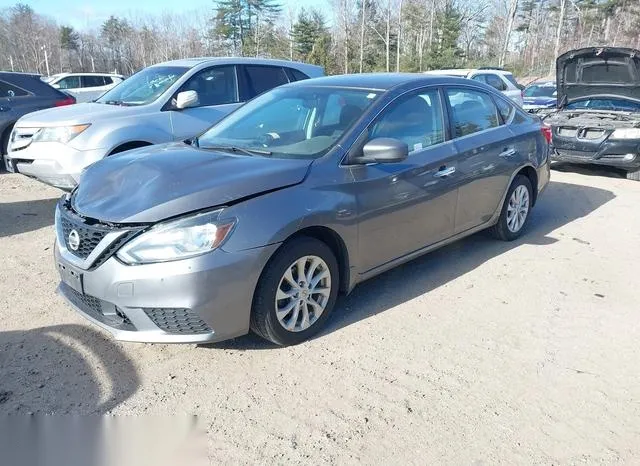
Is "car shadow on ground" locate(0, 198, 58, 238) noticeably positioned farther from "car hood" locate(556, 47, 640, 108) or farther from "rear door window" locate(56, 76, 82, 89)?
"rear door window" locate(56, 76, 82, 89)

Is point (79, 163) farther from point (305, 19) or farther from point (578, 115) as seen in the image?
point (305, 19)

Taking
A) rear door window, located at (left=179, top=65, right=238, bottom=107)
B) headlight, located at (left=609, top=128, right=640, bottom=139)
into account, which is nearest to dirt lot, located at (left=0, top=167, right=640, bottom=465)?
rear door window, located at (left=179, top=65, right=238, bottom=107)

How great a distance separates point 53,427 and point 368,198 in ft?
7.60

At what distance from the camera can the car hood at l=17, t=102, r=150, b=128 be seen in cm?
611

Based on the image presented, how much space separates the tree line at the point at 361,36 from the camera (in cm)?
4200

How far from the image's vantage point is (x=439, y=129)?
450 cm

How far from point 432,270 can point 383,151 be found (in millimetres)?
1648

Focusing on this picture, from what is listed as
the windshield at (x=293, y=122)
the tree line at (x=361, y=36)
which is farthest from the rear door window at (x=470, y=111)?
the tree line at (x=361, y=36)

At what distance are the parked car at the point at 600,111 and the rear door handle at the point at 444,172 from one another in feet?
17.4

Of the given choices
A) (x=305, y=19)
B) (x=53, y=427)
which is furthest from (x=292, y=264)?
(x=305, y=19)

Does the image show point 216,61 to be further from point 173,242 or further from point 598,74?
point 598,74

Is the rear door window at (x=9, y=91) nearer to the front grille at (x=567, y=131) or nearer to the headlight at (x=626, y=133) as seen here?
the front grille at (x=567, y=131)

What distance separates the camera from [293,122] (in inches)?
163

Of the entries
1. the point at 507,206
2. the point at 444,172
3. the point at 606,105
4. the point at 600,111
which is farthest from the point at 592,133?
the point at 444,172
